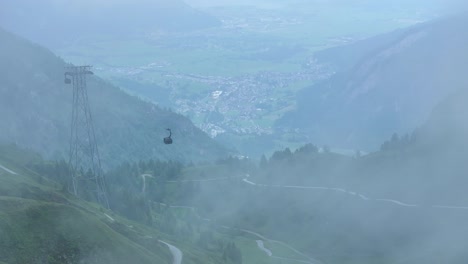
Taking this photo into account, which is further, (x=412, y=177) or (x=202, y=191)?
(x=202, y=191)

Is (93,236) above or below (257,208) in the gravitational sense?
above

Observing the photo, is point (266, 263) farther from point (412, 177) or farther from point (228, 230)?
point (412, 177)

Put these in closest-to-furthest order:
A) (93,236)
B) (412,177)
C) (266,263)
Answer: (93,236) < (266,263) < (412,177)

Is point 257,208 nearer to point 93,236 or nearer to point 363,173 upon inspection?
point 363,173

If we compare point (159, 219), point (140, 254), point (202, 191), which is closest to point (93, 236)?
point (140, 254)

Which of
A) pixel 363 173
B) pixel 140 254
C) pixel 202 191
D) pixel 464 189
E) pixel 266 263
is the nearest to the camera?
pixel 140 254

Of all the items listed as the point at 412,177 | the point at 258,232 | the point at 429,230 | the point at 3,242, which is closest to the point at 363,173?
the point at 412,177

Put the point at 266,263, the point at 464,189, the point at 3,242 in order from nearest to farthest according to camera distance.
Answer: the point at 3,242, the point at 266,263, the point at 464,189

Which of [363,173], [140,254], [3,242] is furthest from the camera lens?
[363,173]

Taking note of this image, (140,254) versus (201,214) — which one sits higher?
(140,254)
